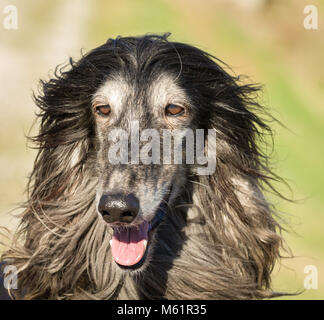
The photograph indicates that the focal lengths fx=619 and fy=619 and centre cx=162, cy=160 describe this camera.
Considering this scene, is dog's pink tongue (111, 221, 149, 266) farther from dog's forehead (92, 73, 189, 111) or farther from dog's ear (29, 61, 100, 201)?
dog's forehead (92, 73, 189, 111)

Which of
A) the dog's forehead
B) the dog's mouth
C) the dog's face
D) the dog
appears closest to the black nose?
the dog's face

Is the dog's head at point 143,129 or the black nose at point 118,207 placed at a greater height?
the dog's head at point 143,129

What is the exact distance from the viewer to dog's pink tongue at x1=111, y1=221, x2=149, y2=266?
2717 millimetres

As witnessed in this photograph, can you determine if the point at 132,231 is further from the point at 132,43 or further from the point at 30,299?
the point at 132,43

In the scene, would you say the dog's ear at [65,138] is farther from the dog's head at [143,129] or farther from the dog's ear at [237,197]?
the dog's ear at [237,197]

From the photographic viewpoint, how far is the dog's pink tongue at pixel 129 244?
2717 millimetres

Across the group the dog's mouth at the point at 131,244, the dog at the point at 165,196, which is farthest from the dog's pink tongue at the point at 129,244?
the dog at the point at 165,196

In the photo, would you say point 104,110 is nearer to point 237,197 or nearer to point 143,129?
point 143,129

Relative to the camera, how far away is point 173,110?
291 cm

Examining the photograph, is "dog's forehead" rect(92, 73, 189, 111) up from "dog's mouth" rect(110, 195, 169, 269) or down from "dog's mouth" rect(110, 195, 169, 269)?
up

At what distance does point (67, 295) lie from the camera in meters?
2.98

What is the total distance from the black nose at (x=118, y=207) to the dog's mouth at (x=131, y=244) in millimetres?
166

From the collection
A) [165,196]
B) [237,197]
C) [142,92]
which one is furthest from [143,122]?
[237,197]

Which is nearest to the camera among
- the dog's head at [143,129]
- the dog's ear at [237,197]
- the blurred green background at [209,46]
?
the dog's head at [143,129]
